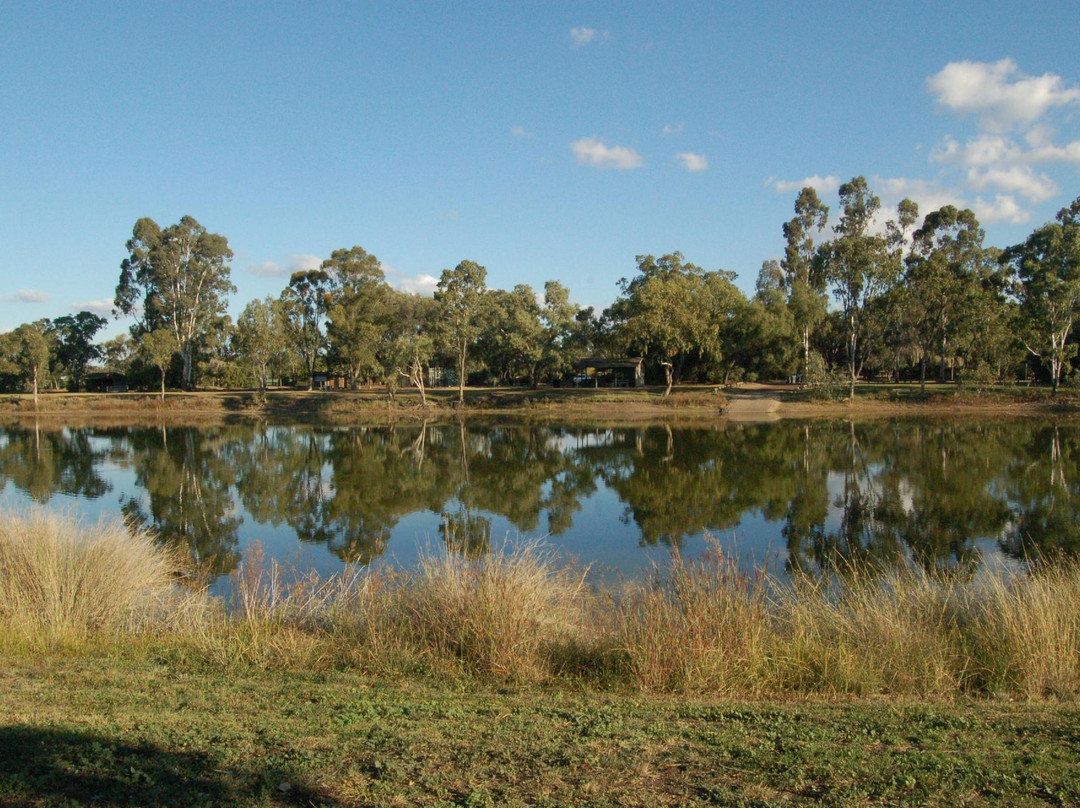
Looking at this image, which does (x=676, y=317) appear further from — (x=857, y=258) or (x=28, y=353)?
(x=28, y=353)

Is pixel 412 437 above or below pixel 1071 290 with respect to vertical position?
below

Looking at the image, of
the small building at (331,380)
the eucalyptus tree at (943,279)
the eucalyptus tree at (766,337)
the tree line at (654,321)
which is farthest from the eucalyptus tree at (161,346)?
the eucalyptus tree at (943,279)

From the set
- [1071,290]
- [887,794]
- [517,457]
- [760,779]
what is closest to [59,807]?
[760,779]

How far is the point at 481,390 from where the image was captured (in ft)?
229

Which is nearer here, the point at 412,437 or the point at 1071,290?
the point at 412,437

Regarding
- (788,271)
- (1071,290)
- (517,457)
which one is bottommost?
(517,457)

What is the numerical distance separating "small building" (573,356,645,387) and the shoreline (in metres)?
9.04

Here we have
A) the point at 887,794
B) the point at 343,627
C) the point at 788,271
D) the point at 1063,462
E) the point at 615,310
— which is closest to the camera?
the point at 887,794

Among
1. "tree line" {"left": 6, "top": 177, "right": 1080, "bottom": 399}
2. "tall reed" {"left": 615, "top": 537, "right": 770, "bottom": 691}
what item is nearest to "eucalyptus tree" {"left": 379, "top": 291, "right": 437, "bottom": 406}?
"tree line" {"left": 6, "top": 177, "right": 1080, "bottom": 399}

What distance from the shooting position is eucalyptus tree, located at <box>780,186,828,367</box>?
218 feet

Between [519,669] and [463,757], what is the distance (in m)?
2.33

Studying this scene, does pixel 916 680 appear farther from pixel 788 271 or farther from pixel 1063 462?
pixel 788 271

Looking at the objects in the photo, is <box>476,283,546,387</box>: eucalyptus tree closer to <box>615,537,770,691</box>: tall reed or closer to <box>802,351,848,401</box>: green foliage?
<box>802,351,848,401</box>: green foliage

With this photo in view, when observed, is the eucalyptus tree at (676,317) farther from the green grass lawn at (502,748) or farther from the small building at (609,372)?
the green grass lawn at (502,748)
